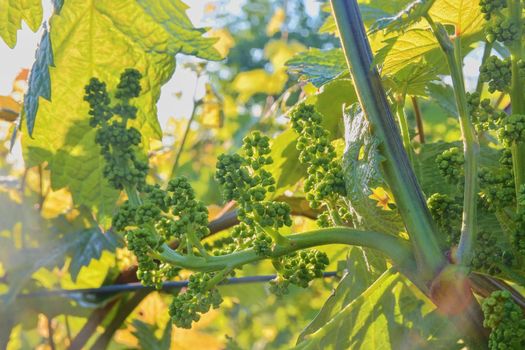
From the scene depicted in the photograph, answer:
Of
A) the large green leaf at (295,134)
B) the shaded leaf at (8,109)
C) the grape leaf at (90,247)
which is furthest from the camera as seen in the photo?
the shaded leaf at (8,109)

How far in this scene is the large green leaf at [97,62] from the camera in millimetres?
1236

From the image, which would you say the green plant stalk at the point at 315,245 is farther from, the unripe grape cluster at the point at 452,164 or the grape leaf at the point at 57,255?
the grape leaf at the point at 57,255

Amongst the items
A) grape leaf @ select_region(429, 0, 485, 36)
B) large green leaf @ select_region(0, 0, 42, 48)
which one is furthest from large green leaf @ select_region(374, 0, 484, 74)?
large green leaf @ select_region(0, 0, 42, 48)

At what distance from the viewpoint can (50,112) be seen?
1.28 m

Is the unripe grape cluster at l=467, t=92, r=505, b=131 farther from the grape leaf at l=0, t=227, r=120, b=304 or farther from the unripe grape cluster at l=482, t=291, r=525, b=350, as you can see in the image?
the grape leaf at l=0, t=227, r=120, b=304

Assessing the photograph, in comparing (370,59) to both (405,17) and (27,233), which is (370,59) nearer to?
(405,17)

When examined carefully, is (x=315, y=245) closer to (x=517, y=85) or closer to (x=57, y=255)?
(x=517, y=85)

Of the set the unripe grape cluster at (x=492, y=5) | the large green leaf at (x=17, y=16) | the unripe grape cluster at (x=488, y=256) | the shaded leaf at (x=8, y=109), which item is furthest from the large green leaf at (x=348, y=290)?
the shaded leaf at (x=8, y=109)

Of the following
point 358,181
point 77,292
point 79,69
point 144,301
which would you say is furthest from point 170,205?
point 144,301

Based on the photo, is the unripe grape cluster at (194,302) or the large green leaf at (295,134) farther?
the large green leaf at (295,134)

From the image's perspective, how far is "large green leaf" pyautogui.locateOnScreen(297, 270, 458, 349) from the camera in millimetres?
953

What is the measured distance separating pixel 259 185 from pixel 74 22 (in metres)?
0.52

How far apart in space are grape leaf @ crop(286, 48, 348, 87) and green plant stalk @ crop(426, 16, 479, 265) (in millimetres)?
214

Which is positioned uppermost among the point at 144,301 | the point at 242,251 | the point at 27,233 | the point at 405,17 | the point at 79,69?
the point at 405,17
